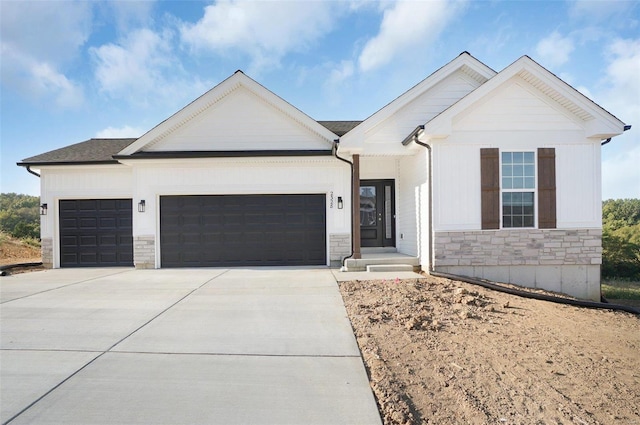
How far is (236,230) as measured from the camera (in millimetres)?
10609

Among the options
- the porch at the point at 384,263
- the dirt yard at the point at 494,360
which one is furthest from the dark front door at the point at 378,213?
the dirt yard at the point at 494,360

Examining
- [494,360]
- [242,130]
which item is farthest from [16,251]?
[494,360]

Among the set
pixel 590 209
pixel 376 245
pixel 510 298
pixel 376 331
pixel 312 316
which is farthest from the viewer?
pixel 376 245

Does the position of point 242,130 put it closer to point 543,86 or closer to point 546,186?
point 543,86

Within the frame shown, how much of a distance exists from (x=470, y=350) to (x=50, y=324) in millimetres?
5960

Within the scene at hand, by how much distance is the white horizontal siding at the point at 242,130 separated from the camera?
421 inches

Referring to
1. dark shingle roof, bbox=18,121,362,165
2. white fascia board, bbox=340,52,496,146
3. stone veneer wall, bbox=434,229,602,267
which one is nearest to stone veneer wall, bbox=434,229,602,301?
stone veneer wall, bbox=434,229,602,267

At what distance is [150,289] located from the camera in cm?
750

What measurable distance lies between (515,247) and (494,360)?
5.49 meters

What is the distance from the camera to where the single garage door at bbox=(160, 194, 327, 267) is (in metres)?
10.6

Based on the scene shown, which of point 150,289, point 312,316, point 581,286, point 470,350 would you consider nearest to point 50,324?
point 150,289


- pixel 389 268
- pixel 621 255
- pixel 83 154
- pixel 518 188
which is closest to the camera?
pixel 518 188

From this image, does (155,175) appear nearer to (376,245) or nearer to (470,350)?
(376,245)

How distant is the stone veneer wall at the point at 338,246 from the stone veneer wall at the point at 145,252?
536cm
